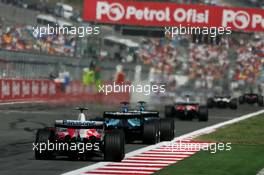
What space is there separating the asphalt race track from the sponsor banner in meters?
19.6

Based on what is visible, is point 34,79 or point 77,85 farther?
point 77,85

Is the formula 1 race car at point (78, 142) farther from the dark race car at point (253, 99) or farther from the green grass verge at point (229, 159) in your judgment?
the dark race car at point (253, 99)

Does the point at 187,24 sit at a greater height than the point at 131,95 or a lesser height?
greater

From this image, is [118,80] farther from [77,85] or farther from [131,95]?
[77,85]

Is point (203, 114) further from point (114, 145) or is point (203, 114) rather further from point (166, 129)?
point (114, 145)

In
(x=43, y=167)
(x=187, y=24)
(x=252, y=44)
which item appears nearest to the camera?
(x=43, y=167)

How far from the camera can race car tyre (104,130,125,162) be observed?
51.7ft

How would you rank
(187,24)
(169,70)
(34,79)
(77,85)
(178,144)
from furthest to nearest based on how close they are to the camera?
(169,70) → (187,24) → (77,85) → (34,79) → (178,144)

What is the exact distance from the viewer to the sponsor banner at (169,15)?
59219 millimetres

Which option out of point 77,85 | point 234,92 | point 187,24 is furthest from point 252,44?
point 77,85

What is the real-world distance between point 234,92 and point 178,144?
48.4 meters

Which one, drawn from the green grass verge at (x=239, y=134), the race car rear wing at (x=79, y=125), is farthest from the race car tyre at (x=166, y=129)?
the race car rear wing at (x=79, y=125)

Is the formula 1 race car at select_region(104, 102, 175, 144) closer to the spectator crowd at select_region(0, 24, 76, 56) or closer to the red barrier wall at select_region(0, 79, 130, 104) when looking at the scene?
the red barrier wall at select_region(0, 79, 130, 104)

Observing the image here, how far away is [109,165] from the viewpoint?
1591 centimetres
